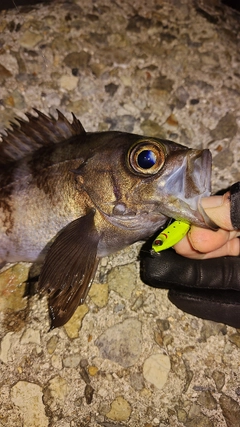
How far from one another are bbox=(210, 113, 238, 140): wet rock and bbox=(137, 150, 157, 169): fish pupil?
4.07 ft

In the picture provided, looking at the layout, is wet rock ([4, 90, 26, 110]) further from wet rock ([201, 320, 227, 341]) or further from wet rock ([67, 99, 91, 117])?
wet rock ([201, 320, 227, 341])

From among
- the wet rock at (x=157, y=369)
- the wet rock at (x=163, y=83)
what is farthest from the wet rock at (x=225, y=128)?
the wet rock at (x=157, y=369)

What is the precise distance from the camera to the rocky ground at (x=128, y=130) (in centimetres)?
216

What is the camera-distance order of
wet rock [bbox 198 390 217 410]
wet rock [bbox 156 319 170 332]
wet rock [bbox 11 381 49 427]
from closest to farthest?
Answer: wet rock [bbox 11 381 49 427] → wet rock [bbox 198 390 217 410] → wet rock [bbox 156 319 170 332]

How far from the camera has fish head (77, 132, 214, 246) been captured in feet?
5.88

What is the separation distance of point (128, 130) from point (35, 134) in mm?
885

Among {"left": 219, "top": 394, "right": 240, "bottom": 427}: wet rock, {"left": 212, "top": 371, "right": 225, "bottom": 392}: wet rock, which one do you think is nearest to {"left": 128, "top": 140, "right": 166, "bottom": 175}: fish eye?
{"left": 212, "top": 371, "right": 225, "bottom": 392}: wet rock

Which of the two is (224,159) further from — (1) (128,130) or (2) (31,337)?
(2) (31,337)

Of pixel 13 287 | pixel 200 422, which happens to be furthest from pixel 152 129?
pixel 200 422

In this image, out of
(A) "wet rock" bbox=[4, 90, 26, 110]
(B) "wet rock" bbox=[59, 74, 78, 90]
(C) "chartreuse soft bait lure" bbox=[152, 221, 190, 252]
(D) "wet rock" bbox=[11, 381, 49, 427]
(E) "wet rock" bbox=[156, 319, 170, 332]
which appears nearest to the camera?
(C) "chartreuse soft bait lure" bbox=[152, 221, 190, 252]

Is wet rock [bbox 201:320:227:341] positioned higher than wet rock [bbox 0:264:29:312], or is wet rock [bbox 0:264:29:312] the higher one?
wet rock [bbox 0:264:29:312]

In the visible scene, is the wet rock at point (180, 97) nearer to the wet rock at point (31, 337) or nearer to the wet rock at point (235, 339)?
the wet rock at point (235, 339)

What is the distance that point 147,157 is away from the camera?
1.83m

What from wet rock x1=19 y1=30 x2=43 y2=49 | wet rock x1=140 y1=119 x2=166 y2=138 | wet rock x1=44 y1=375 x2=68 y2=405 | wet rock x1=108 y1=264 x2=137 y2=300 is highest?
wet rock x1=19 y1=30 x2=43 y2=49
